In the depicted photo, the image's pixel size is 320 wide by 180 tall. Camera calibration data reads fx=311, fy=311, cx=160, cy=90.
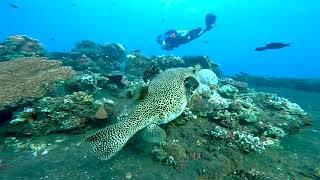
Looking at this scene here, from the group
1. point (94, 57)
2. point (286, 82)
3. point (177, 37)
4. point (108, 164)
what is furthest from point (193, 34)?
point (108, 164)

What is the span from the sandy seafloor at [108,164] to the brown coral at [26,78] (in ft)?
5.62

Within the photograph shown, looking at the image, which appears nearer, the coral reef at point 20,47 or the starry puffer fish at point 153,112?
the starry puffer fish at point 153,112

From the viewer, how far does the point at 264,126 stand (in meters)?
8.34

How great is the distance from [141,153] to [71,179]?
155 centimetres

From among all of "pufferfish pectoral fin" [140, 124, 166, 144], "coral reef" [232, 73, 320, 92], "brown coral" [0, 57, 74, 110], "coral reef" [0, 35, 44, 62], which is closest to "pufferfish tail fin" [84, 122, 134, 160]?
"pufferfish pectoral fin" [140, 124, 166, 144]

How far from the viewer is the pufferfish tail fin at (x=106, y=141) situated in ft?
17.9

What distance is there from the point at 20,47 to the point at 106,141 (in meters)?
13.5

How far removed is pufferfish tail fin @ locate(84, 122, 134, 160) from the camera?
5449 millimetres

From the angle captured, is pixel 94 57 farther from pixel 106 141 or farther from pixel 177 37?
pixel 106 141

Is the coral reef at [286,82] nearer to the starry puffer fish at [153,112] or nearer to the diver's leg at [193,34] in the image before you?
the diver's leg at [193,34]

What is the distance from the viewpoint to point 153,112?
6.51m

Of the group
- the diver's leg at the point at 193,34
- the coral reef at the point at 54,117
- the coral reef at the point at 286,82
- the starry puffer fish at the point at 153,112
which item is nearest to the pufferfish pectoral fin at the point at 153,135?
the starry puffer fish at the point at 153,112

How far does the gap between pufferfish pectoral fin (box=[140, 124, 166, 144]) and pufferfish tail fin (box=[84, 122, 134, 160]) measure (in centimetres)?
59

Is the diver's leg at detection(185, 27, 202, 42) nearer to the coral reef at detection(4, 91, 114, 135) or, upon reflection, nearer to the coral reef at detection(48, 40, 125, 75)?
the coral reef at detection(48, 40, 125, 75)
